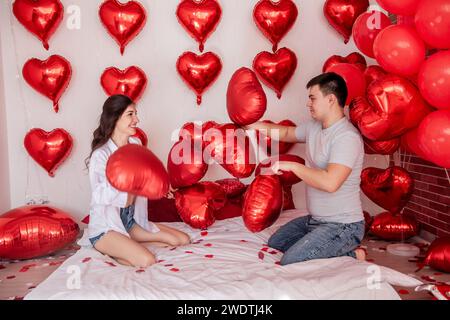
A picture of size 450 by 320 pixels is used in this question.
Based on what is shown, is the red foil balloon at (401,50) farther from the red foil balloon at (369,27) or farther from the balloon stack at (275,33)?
the balloon stack at (275,33)

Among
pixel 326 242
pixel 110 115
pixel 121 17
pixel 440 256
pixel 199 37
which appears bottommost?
pixel 440 256

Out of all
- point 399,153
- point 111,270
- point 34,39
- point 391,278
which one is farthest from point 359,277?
point 34,39

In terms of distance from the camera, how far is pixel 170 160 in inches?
98.7

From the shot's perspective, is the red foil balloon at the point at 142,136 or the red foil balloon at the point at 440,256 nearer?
the red foil balloon at the point at 440,256

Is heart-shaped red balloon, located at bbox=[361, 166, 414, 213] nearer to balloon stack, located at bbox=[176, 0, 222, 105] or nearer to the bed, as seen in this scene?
the bed

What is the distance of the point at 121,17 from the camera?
2.82m

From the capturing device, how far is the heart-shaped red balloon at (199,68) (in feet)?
9.46

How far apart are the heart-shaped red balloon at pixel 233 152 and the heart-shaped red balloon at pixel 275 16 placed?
803mm

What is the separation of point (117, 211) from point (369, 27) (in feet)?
5.27

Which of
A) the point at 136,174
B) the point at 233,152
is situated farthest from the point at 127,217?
the point at 233,152

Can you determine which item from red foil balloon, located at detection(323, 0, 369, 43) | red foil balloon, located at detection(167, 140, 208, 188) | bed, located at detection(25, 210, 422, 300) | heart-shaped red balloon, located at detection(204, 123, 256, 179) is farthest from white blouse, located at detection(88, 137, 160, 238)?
red foil balloon, located at detection(323, 0, 369, 43)

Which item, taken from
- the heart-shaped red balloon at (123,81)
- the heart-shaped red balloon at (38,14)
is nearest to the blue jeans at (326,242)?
the heart-shaped red balloon at (123,81)

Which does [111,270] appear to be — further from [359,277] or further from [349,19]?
[349,19]

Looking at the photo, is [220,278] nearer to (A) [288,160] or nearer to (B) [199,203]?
(B) [199,203]
